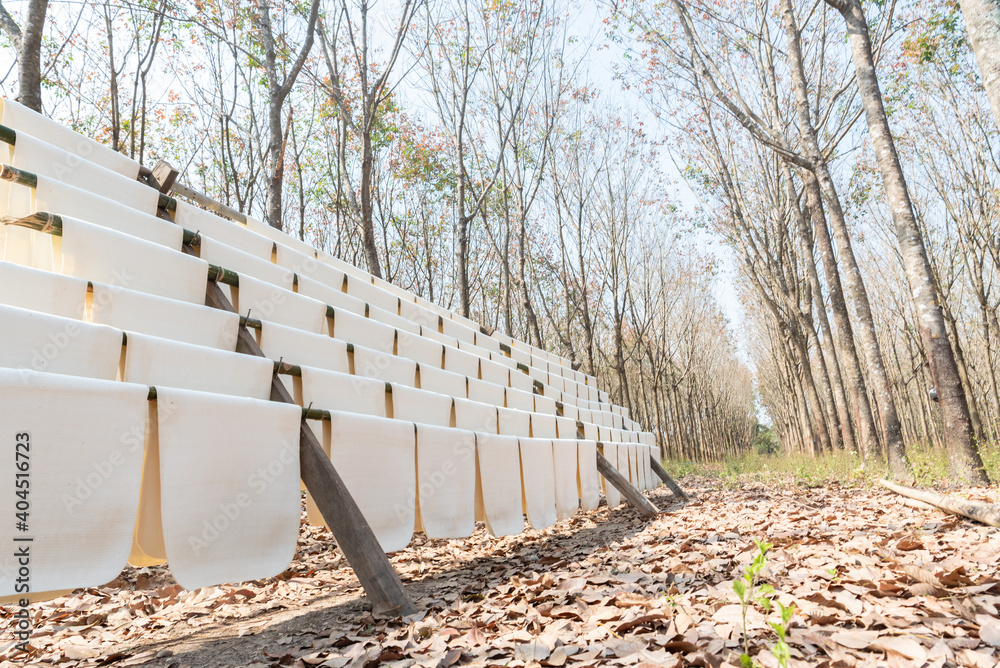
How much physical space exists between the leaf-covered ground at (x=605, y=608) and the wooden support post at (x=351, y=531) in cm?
8

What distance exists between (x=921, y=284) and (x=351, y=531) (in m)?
4.96

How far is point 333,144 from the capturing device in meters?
12.9

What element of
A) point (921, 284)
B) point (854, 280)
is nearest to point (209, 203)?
point (921, 284)

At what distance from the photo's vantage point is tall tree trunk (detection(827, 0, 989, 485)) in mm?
4301

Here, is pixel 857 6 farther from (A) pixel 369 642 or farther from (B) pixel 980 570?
(A) pixel 369 642

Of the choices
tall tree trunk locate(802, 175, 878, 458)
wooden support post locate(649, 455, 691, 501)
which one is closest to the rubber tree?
wooden support post locate(649, 455, 691, 501)

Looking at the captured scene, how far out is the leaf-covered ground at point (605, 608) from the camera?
144cm

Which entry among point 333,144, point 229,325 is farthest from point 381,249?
point 229,325

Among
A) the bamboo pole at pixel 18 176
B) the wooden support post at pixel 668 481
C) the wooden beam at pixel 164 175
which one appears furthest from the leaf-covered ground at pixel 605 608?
the wooden beam at pixel 164 175

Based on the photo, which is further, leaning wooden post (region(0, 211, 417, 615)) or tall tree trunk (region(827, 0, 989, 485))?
tall tree trunk (region(827, 0, 989, 485))

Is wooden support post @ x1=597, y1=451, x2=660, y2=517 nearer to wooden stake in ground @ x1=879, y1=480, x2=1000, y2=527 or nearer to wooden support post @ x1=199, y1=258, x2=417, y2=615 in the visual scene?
wooden stake in ground @ x1=879, y1=480, x2=1000, y2=527

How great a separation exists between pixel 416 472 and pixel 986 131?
11961 mm

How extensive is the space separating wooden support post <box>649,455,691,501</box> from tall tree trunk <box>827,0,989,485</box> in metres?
2.30

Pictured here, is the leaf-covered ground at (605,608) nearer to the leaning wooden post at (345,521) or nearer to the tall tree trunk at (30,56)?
the leaning wooden post at (345,521)
